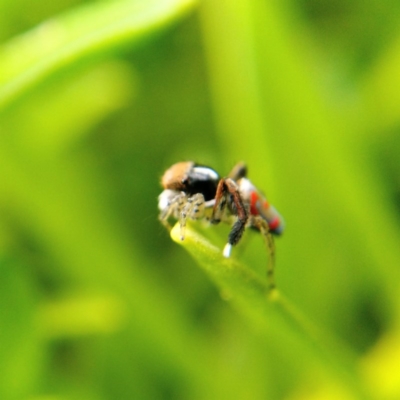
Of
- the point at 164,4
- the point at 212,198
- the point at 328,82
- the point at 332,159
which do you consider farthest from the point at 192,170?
the point at 328,82

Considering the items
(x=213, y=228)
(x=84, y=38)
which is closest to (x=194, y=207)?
(x=213, y=228)

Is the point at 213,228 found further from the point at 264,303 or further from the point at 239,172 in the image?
the point at 264,303

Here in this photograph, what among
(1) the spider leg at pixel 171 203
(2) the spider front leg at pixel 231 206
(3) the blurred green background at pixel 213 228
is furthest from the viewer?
(3) the blurred green background at pixel 213 228

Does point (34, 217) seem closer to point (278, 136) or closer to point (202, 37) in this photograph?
point (278, 136)

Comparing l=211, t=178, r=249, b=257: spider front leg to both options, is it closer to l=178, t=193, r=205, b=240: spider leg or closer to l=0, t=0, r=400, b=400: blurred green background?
l=178, t=193, r=205, b=240: spider leg

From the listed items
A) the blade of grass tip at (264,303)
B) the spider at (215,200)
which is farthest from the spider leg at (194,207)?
the blade of grass tip at (264,303)

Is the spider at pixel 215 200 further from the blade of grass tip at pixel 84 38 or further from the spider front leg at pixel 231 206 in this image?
the blade of grass tip at pixel 84 38

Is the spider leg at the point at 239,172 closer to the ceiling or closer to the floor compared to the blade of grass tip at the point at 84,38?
closer to the floor

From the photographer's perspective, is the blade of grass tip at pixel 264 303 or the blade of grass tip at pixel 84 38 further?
the blade of grass tip at pixel 84 38
